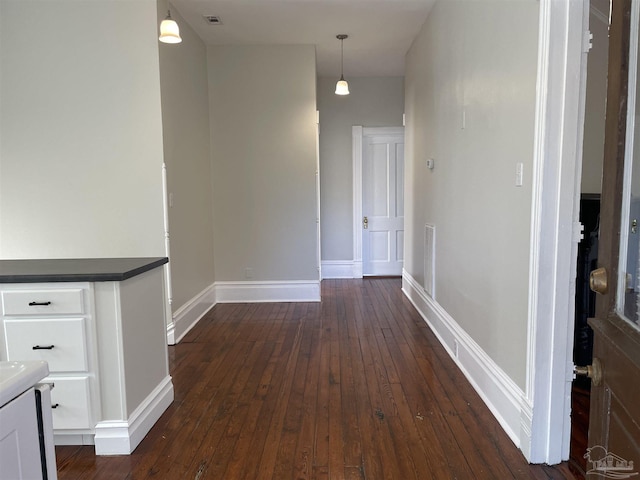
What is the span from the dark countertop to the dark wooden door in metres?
1.91

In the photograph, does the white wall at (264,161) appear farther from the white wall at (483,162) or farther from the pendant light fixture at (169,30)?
the pendant light fixture at (169,30)

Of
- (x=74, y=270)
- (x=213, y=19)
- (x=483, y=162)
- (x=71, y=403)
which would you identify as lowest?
(x=71, y=403)

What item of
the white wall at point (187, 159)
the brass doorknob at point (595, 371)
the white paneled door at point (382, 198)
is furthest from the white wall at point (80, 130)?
the white paneled door at point (382, 198)

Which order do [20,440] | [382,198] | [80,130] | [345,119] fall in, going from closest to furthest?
[20,440] < [80,130] < [345,119] < [382,198]

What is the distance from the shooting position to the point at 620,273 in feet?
3.25

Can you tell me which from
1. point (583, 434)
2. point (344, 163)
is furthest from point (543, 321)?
point (344, 163)

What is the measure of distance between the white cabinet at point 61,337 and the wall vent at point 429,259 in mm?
2868

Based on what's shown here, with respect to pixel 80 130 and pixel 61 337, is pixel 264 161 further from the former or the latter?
pixel 61 337

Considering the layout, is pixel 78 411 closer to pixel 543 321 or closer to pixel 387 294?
pixel 543 321

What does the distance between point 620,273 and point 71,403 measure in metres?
2.31

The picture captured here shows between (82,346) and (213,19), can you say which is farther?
(213,19)

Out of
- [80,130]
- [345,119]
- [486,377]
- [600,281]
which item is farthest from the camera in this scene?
[345,119]

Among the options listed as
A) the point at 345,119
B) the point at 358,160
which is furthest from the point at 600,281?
the point at 345,119

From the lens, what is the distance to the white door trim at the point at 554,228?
1877mm
